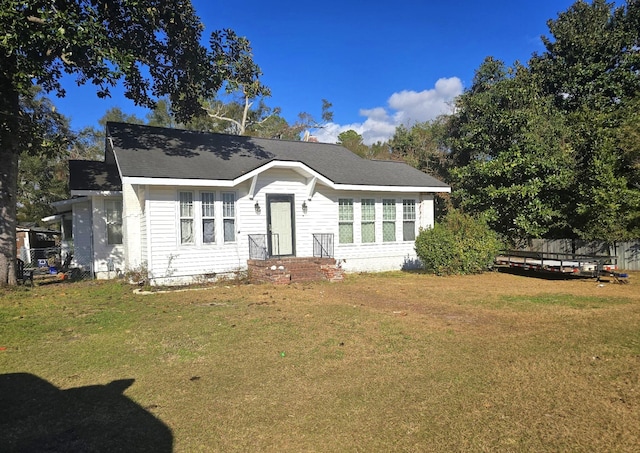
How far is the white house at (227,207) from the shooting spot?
12.6 m

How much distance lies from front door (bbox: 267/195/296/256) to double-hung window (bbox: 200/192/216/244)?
1.88 m

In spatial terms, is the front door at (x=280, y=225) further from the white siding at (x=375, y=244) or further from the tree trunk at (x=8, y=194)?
the tree trunk at (x=8, y=194)

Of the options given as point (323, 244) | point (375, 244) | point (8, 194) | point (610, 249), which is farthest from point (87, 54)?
point (610, 249)

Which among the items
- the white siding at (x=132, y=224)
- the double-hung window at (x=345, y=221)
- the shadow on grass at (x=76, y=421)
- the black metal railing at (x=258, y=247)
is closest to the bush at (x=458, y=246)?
the double-hung window at (x=345, y=221)

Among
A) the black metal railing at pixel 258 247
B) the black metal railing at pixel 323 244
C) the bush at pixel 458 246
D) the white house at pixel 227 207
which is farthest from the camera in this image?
the black metal railing at pixel 323 244

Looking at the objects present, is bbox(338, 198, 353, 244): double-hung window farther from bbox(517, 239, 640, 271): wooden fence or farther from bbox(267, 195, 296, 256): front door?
bbox(517, 239, 640, 271): wooden fence

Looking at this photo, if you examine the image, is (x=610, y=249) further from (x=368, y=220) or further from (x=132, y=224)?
(x=132, y=224)

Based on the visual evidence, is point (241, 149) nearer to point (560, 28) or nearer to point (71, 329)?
point (71, 329)

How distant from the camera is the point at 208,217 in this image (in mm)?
13172

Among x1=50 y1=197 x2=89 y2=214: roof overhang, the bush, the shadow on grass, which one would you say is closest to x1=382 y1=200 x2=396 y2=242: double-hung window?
the bush

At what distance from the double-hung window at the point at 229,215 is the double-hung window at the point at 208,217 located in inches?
13.6

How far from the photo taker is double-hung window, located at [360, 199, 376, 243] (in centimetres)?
1619

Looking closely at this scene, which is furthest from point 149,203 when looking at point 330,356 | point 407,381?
point 407,381

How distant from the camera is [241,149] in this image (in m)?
16.4
